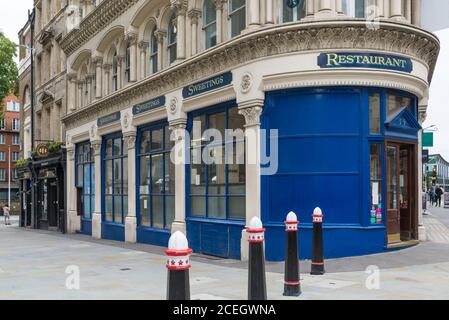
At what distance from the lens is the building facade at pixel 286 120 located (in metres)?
11.2

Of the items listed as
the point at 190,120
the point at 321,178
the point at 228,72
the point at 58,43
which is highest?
the point at 58,43

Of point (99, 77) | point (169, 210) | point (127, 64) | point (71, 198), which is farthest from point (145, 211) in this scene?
point (71, 198)

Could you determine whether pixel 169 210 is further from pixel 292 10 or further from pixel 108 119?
pixel 292 10

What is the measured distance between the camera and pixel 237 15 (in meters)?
13.2

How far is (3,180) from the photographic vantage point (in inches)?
2746

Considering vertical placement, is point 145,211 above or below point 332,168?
below

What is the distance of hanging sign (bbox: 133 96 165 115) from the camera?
1599 centimetres

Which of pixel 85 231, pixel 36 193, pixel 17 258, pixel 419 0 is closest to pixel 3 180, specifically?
pixel 36 193

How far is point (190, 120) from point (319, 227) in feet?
22.2

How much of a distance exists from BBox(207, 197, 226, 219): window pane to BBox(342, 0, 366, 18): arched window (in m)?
5.31

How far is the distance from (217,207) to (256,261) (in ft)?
22.7

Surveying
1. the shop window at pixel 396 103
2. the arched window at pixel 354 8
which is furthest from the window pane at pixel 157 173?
the arched window at pixel 354 8
